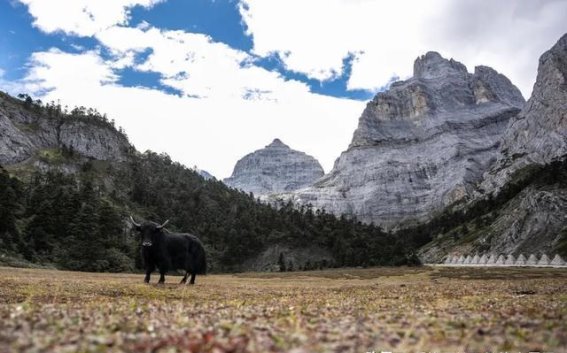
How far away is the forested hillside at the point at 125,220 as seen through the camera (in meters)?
78.8

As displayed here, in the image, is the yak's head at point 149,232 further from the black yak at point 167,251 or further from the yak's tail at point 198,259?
the yak's tail at point 198,259

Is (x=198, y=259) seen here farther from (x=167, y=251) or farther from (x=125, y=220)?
(x=125, y=220)

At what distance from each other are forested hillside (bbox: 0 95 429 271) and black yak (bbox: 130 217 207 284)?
37.5 metres

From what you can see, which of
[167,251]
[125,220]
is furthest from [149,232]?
[125,220]

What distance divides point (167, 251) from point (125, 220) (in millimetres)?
93094

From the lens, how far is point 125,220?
12094cm

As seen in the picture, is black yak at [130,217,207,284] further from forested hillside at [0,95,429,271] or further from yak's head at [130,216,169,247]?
forested hillside at [0,95,429,271]

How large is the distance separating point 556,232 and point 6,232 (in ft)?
413

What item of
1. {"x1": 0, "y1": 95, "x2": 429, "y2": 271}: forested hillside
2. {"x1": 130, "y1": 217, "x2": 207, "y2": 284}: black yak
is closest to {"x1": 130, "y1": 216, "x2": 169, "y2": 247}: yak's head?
{"x1": 130, "y1": 217, "x2": 207, "y2": 284}: black yak

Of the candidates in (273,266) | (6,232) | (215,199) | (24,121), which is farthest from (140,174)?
(6,232)

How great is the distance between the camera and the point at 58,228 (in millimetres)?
87688

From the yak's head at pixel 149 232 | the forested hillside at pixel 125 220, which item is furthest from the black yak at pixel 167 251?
the forested hillside at pixel 125 220

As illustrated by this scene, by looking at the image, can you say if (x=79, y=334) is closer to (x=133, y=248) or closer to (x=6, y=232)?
(x=6, y=232)

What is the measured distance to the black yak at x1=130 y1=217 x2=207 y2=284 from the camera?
3186 centimetres
